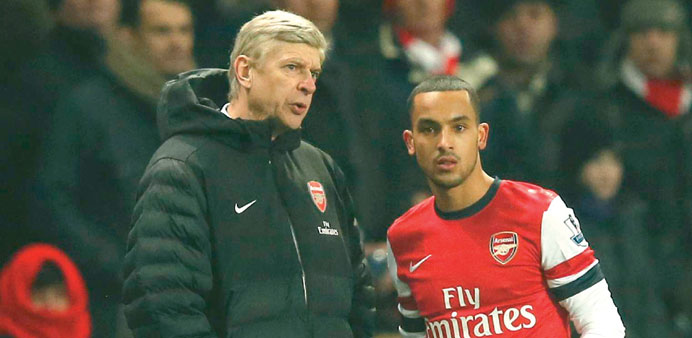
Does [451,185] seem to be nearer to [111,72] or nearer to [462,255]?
[462,255]

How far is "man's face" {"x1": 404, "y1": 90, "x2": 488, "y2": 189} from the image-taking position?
180 inches

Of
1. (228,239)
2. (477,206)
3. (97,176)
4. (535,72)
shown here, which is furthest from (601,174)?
(228,239)

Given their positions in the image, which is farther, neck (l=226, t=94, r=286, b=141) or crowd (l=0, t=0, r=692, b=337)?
crowd (l=0, t=0, r=692, b=337)

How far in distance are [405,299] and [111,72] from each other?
2.03 metres

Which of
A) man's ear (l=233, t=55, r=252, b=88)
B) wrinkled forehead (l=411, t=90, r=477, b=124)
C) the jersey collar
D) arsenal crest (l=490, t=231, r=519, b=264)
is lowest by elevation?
arsenal crest (l=490, t=231, r=519, b=264)

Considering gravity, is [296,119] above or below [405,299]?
above

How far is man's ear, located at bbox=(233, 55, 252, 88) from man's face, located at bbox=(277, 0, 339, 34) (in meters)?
2.19

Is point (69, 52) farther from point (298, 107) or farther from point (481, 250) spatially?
point (481, 250)

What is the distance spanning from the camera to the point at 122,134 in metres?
5.89

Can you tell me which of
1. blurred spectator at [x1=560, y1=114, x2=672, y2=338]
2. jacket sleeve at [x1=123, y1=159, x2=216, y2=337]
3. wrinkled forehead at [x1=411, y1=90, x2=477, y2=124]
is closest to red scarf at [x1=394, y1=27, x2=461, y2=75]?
blurred spectator at [x1=560, y1=114, x2=672, y2=338]

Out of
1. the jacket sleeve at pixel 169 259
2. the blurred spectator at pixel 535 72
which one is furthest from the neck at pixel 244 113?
the blurred spectator at pixel 535 72

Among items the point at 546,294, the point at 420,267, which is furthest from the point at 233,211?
the point at 546,294

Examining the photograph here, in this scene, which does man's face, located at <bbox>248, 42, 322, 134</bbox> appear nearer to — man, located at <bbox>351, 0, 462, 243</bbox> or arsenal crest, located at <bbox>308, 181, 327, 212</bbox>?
arsenal crest, located at <bbox>308, 181, 327, 212</bbox>

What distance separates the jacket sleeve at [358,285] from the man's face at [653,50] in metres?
4.16
